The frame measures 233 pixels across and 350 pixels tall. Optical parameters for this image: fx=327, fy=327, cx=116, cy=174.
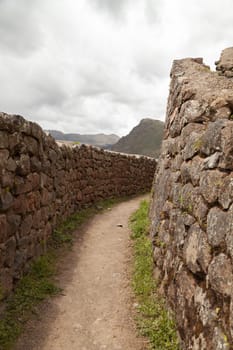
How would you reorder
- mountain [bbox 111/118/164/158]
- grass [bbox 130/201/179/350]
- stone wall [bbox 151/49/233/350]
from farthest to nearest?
1. mountain [bbox 111/118/164/158]
2. grass [bbox 130/201/179/350]
3. stone wall [bbox 151/49/233/350]

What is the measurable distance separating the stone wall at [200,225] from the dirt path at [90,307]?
0.89 m

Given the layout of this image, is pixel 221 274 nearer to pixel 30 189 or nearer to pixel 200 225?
pixel 200 225

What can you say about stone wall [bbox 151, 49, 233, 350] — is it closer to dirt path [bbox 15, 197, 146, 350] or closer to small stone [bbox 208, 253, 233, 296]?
small stone [bbox 208, 253, 233, 296]

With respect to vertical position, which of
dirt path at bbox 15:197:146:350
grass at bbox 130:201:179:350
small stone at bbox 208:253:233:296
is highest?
small stone at bbox 208:253:233:296

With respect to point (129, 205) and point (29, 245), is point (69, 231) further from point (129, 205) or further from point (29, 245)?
point (129, 205)

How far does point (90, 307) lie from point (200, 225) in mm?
2903

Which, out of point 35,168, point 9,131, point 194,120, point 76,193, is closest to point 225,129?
point 194,120

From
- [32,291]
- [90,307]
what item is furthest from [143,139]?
[90,307]

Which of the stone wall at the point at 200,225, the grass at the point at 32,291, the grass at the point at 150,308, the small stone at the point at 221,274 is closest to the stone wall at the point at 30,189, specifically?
the grass at the point at 32,291

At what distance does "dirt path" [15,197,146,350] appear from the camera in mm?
5012

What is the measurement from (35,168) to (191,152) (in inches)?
145

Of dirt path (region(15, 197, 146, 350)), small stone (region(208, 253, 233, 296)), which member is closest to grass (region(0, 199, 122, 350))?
dirt path (region(15, 197, 146, 350))

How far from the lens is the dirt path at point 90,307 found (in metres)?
5.01

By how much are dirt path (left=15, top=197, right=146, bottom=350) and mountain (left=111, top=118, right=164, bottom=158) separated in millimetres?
136983
